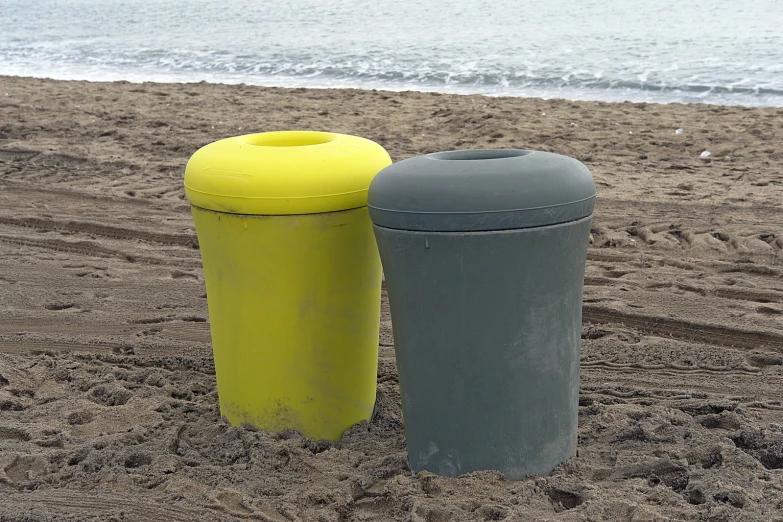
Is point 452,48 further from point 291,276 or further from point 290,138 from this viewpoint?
point 291,276

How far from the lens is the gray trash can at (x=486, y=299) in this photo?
2875 millimetres

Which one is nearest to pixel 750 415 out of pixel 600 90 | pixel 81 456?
pixel 81 456

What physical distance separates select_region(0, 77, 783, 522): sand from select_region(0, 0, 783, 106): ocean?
657 centimetres

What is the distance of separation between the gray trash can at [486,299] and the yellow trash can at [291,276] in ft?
1.17

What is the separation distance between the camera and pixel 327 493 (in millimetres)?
3238

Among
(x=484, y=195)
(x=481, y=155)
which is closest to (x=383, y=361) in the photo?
(x=481, y=155)

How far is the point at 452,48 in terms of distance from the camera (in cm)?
2275

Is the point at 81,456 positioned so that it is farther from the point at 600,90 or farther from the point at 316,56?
the point at 316,56

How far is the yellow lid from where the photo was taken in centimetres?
328

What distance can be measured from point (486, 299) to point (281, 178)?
941 mm

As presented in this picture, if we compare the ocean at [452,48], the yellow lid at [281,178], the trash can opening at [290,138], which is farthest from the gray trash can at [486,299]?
the ocean at [452,48]

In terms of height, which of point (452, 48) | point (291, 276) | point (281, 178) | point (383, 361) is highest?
point (281, 178)

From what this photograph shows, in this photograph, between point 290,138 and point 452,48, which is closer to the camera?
point 290,138

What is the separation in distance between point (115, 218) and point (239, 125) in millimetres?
4195
